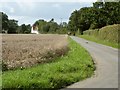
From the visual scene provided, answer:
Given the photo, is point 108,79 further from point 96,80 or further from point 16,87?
point 16,87

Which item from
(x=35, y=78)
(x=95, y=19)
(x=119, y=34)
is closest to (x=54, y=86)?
(x=35, y=78)

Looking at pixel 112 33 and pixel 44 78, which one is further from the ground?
pixel 112 33

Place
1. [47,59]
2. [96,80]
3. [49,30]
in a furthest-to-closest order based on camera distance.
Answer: [49,30] < [47,59] < [96,80]

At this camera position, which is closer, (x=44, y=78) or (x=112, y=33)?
(x=44, y=78)

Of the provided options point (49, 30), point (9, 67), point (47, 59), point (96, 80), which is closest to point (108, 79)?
point (96, 80)

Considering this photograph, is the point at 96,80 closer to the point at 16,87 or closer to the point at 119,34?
the point at 16,87

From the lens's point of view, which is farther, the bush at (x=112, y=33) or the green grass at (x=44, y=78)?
the bush at (x=112, y=33)

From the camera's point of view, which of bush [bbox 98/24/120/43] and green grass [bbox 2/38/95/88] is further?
bush [bbox 98/24/120/43]

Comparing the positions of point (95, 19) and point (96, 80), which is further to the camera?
point (95, 19)

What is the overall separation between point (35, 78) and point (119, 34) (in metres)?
31.5

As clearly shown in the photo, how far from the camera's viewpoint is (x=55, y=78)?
13.4 meters

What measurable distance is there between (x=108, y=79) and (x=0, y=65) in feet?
16.0

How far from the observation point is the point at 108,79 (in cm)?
1463

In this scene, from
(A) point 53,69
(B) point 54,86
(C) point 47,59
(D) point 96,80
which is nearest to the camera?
(B) point 54,86
